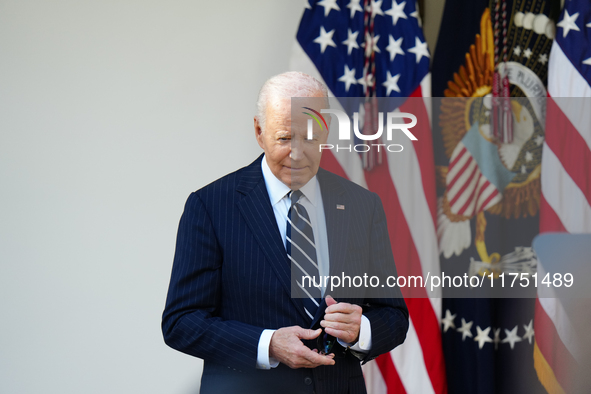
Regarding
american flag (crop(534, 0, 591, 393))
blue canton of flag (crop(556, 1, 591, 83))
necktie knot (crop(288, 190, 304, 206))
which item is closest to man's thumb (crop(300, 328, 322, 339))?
necktie knot (crop(288, 190, 304, 206))

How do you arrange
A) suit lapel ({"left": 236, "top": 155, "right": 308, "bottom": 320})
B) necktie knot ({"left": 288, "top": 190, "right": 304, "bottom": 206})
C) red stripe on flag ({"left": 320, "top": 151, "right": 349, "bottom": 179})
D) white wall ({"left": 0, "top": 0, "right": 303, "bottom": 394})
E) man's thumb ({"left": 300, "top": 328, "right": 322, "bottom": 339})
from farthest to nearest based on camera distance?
white wall ({"left": 0, "top": 0, "right": 303, "bottom": 394})
red stripe on flag ({"left": 320, "top": 151, "right": 349, "bottom": 179})
necktie knot ({"left": 288, "top": 190, "right": 304, "bottom": 206})
suit lapel ({"left": 236, "top": 155, "right": 308, "bottom": 320})
man's thumb ({"left": 300, "top": 328, "right": 322, "bottom": 339})

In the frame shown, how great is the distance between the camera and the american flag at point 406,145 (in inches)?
89.4

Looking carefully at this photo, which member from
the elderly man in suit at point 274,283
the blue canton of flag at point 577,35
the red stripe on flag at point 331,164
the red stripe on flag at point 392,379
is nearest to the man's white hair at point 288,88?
the elderly man in suit at point 274,283

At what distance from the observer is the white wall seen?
7.95ft

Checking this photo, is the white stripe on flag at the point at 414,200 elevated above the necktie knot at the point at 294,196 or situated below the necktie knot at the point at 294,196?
above

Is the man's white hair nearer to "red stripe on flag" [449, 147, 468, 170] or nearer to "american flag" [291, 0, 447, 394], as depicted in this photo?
"american flag" [291, 0, 447, 394]

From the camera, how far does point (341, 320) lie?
1.27m

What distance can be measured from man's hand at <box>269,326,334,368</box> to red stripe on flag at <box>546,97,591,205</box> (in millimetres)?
1499

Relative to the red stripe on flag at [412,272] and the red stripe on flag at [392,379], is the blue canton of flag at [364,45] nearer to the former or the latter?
the red stripe on flag at [412,272]

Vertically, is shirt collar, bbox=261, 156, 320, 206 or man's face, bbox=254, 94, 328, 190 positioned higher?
man's face, bbox=254, 94, 328, 190

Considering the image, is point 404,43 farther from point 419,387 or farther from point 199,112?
point 419,387

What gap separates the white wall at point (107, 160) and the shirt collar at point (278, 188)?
Result: 3.61 feet

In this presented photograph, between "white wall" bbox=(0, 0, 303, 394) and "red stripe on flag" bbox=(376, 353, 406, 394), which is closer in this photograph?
"red stripe on flag" bbox=(376, 353, 406, 394)

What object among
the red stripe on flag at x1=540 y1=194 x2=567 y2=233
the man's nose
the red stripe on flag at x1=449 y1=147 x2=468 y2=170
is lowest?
the man's nose
